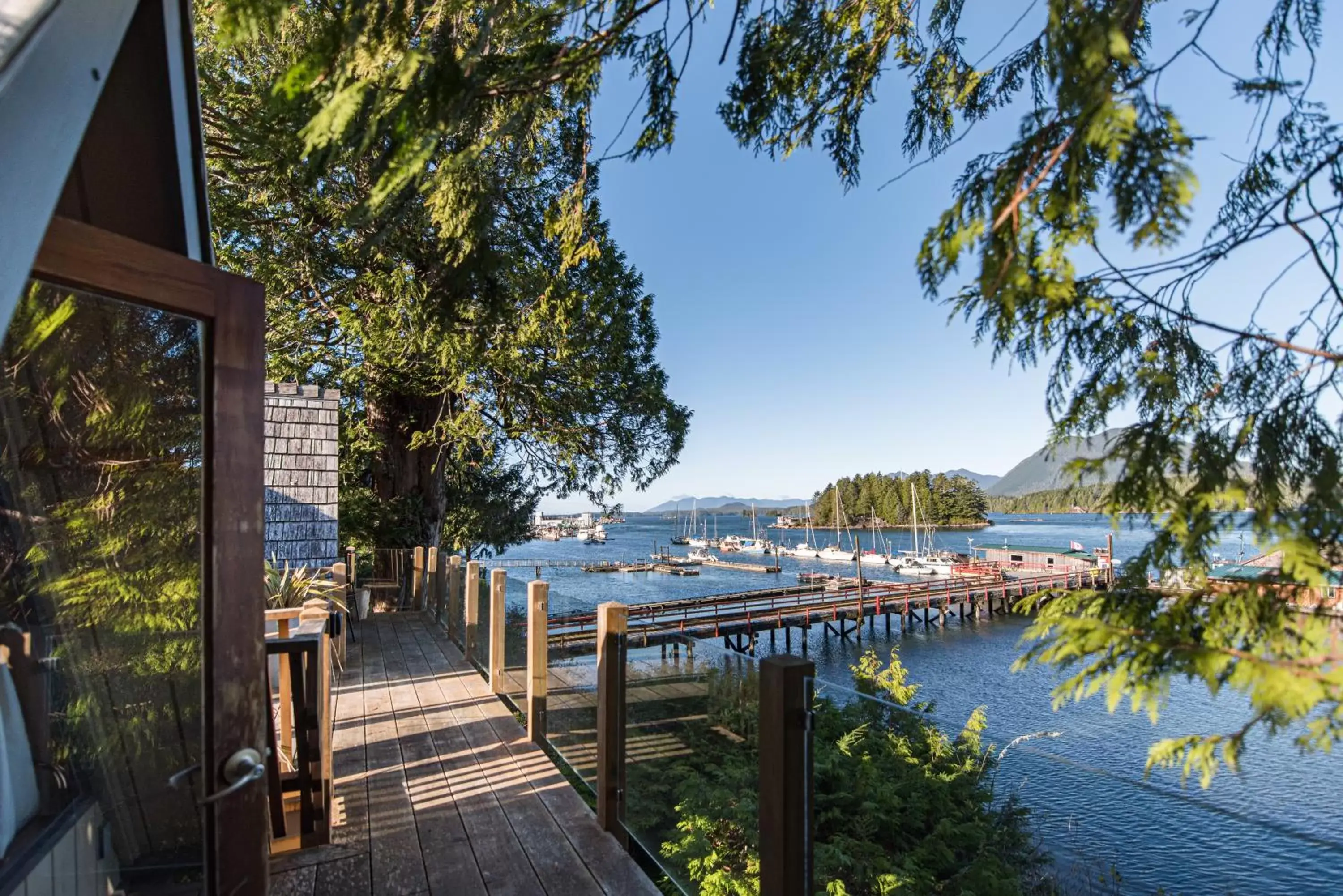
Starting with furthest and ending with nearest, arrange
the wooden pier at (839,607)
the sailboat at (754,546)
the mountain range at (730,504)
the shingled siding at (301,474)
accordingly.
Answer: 1. the mountain range at (730,504)
2. the sailboat at (754,546)
3. the wooden pier at (839,607)
4. the shingled siding at (301,474)

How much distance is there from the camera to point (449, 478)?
1392 centimetres

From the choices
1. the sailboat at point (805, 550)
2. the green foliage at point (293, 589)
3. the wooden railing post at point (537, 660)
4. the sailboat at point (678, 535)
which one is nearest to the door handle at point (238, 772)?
the wooden railing post at point (537, 660)

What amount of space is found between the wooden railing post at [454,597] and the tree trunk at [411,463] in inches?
176

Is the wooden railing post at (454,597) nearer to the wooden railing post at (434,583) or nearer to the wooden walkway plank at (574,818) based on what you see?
the wooden railing post at (434,583)

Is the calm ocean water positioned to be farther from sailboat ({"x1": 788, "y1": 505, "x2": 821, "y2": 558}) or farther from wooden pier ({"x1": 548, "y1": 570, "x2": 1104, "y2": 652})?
sailboat ({"x1": 788, "y1": 505, "x2": 821, "y2": 558})

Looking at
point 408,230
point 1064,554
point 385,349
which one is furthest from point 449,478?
point 1064,554

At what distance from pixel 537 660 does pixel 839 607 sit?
71.7ft

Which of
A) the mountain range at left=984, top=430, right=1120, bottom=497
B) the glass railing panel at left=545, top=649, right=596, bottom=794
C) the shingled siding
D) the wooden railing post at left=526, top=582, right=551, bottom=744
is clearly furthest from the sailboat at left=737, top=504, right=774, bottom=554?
the mountain range at left=984, top=430, right=1120, bottom=497

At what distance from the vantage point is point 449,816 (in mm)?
3117

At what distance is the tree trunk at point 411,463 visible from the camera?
461 inches

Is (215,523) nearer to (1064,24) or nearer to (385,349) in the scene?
(1064,24)

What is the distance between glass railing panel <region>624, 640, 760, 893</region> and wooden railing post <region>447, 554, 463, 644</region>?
4.35 metres

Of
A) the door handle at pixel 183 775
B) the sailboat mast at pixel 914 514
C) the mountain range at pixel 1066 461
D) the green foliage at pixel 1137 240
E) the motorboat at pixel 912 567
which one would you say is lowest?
the motorboat at pixel 912 567

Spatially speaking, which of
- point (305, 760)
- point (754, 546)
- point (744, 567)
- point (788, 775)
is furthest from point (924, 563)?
point (788, 775)
